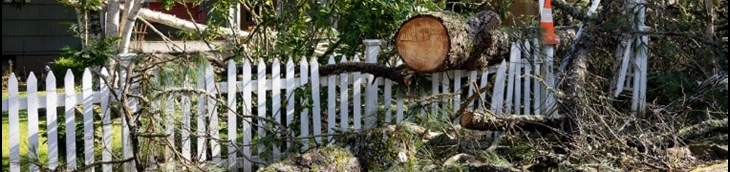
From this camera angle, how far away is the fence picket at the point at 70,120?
3.84 metres

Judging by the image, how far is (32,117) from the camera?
12.4ft

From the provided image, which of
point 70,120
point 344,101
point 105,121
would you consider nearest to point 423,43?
point 344,101

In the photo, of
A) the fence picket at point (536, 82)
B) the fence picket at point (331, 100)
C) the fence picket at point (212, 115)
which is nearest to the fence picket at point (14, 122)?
the fence picket at point (212, 115)

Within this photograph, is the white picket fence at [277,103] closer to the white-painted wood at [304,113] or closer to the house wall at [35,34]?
the white-painted wood at [304,113]

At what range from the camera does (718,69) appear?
5.42 meters

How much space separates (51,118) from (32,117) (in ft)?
0.31

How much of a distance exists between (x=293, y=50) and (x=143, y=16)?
2.76 meters

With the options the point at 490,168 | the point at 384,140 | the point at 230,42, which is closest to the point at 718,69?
the point at 490,168

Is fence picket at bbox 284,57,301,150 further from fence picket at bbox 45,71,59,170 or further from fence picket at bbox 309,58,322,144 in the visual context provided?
fence picket at bbox 45,71,59,170

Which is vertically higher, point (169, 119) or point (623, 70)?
point (623, 70)

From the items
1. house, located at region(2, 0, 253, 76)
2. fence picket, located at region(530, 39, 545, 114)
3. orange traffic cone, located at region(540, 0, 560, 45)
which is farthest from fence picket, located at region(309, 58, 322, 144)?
house, located at region(2, 0, 253, 76)

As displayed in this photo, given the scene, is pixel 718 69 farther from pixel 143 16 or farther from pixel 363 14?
pixel 143 16

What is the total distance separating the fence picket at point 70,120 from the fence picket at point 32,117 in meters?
0.15

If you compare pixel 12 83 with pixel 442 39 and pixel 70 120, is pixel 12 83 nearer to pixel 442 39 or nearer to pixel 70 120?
pixel 70 120
